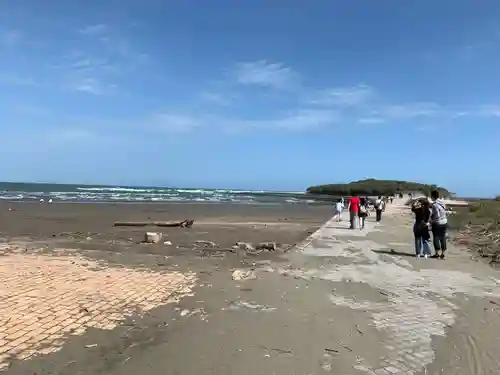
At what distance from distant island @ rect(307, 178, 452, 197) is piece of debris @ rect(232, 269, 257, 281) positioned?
323ft

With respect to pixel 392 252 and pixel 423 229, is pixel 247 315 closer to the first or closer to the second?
pixel 423 229

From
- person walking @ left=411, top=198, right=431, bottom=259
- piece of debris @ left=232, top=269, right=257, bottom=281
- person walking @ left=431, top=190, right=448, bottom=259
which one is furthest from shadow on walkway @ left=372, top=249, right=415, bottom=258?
piece of debris @ left=232, top=269, right=257, bottom=281

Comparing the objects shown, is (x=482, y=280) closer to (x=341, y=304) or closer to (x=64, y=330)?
(x=341, y=304)

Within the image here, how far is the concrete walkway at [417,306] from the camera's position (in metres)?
5.12

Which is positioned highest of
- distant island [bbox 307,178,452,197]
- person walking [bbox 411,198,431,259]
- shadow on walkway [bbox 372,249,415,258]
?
distant island [bbox 307,178,452,197]

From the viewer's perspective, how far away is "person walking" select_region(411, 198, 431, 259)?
12.9 metres

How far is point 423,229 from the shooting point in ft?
42.1

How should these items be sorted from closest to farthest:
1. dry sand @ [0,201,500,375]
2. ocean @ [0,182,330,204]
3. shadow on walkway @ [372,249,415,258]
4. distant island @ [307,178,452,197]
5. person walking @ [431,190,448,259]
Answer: dry sand @ [0,201,500,375], person walking @ [431,190,448,259], shadow on walkway @ [372,249,415,258], ocean @ [0,182,330,204], distant island @ [307,178,452,197]

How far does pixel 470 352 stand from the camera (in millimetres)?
5387

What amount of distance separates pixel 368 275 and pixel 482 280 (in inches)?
92.9

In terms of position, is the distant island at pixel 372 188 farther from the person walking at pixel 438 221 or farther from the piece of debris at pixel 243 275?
the piece of debris at pixel 243 275

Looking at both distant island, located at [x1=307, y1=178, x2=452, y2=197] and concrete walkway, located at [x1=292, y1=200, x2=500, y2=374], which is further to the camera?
distant island, located at [x1=307, y1=178, x2=452, y2=197]

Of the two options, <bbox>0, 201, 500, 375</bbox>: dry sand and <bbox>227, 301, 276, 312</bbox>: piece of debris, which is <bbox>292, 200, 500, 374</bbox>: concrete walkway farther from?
<bbox>227, 301, 276, 312</bbox>: piece of debris

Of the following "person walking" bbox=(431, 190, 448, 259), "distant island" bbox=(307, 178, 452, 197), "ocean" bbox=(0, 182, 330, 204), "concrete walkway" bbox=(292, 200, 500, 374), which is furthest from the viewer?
"distant island" bbox=(307, 178, 452, 197)
